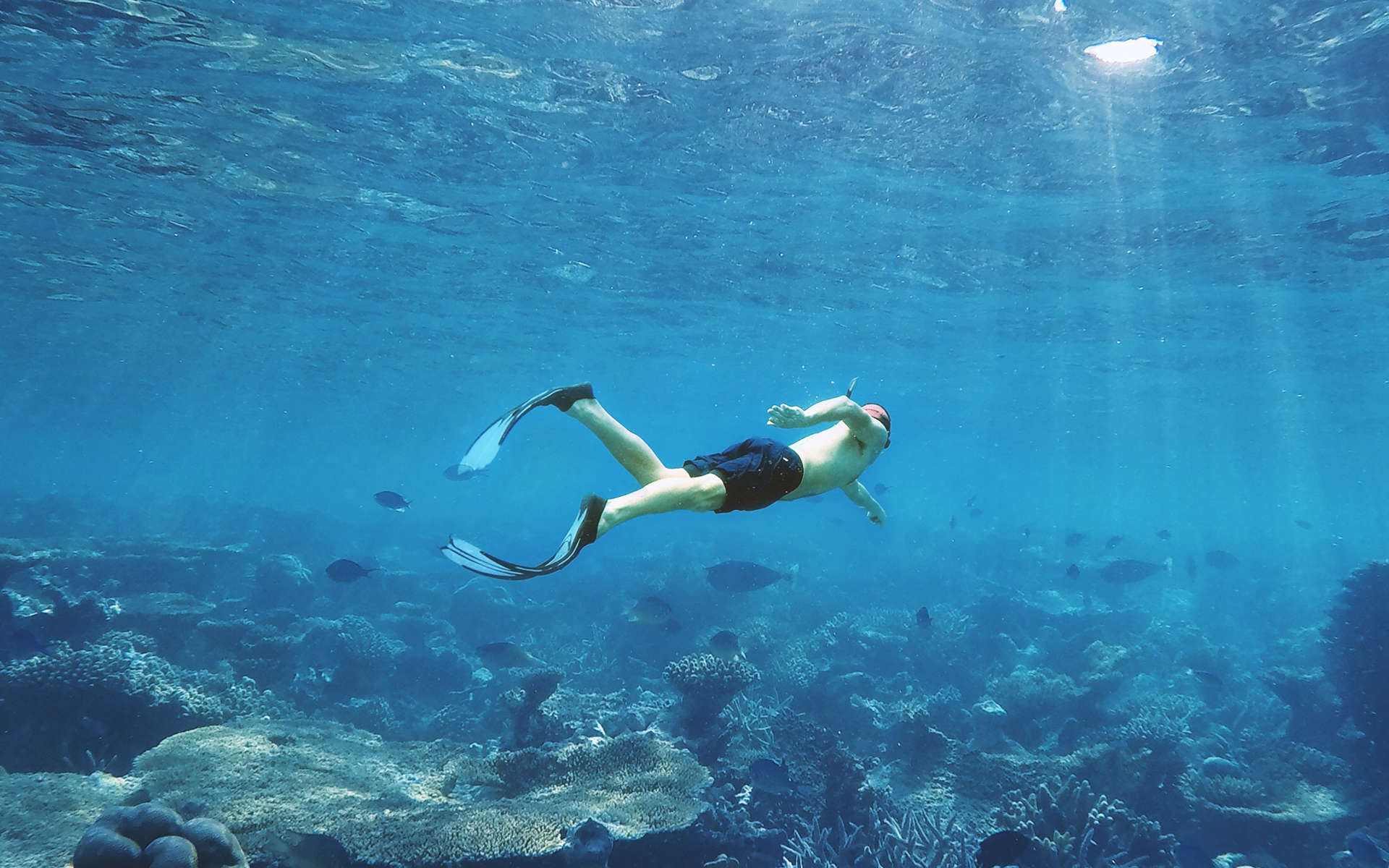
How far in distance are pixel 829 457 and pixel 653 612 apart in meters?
7.20

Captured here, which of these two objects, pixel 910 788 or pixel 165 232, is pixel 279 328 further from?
pixel 910 788

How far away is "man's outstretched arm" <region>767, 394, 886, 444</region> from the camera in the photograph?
4.84 meters

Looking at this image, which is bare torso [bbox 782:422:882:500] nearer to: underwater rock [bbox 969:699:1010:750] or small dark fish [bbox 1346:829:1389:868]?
small dark fish [bbox 1346:829:1389:868]

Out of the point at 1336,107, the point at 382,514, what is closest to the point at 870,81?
the point at 1336,107

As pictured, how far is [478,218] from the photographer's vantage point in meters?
19.2

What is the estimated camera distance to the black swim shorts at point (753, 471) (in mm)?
4902

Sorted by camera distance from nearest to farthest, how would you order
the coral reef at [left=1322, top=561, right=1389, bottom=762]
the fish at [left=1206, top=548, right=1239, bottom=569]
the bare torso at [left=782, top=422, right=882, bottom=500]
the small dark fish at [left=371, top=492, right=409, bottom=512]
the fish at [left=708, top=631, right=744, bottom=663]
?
the bare torso at [left=782, top=422, right=882, bottom=500] < the coral reef at [left=1322, top=561, right=1389, bottom=762] < the fish at [left=708, top=631, right=744, bottom=663] < the small dark fish at [left=371, top=492, right=409, bottom=512] < the fish at [left=1206, top=548, right=1239, bottom=569]

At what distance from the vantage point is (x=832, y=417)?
509cm

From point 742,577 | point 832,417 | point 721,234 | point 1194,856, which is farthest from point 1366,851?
point 721,234

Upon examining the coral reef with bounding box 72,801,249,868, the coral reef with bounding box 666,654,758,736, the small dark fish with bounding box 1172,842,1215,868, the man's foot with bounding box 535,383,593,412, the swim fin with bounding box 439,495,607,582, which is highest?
the man's foot with bounding box 535,383,593,412

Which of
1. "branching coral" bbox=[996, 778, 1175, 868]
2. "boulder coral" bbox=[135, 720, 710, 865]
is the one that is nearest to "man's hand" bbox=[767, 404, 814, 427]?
"boulder coral" bbox=[135, 720, 710, 865]

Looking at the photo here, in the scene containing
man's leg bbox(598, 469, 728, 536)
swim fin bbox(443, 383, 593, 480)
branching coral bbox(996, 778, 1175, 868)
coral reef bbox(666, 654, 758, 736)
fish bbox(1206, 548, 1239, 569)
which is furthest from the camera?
fish bbox(1206, 548, 1239, 569)

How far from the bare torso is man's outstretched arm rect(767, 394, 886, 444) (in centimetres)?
13

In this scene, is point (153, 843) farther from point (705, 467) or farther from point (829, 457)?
point (829, 457)
